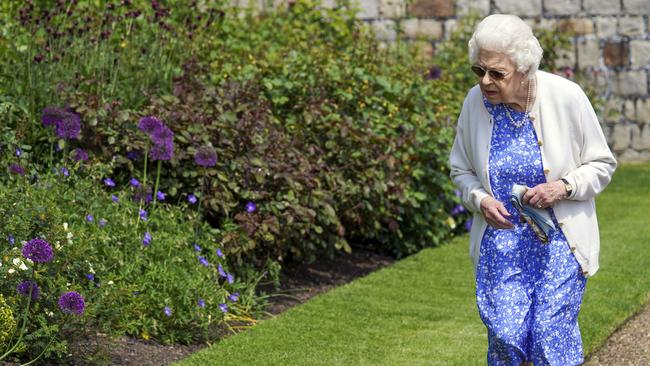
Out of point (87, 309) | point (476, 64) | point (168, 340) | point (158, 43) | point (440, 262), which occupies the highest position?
point (476, 64)

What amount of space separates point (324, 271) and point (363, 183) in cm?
60

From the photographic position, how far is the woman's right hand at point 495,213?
4.23 meters

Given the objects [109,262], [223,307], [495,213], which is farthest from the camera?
[223,307]

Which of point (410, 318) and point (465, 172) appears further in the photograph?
point (410, 318)

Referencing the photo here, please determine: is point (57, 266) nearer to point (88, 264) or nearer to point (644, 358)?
point (88, 264)

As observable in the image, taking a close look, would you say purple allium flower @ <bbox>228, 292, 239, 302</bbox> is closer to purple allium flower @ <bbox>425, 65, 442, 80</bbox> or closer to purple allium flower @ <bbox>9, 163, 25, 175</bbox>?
purple allium flower @ <bbox>9, 163, 25, 175</bbox>

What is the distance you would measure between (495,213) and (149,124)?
269 cm

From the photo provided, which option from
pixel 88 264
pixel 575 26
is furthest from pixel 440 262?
pixel 575 26

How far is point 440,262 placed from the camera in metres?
8.20

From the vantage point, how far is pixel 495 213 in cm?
423

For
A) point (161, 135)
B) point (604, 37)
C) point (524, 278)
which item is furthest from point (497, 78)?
point (604, 37)

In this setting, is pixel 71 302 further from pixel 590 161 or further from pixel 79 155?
pixel 590 161

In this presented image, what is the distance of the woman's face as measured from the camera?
13.6 ft

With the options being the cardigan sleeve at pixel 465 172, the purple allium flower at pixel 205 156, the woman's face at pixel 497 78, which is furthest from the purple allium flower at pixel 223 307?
the woman's face at pixel 497 78
